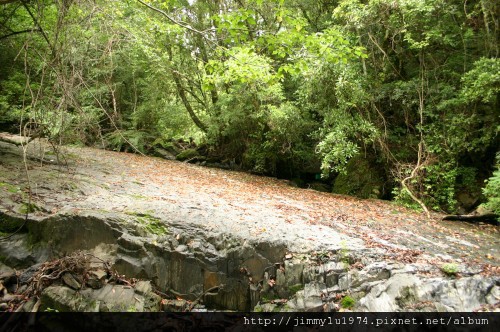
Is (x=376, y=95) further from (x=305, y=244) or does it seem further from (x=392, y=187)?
(x=305, y=244)

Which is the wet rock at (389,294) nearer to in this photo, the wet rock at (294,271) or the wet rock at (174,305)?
the wet rock at (294,271)

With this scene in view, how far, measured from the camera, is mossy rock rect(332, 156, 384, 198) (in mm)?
10992

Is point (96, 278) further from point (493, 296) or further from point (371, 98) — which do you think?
point (371, 98)

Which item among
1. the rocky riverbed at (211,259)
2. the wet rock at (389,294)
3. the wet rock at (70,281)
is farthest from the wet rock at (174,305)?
the wet rock at (389,294)

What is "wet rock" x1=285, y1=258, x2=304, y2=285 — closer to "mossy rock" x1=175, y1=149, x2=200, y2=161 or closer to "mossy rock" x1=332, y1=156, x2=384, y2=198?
"mossy rock" x1=332, y1=156, x2=384, y2=198

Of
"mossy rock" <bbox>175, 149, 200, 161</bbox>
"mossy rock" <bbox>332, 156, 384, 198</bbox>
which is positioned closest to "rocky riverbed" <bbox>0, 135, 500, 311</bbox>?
"mossy rock" <bbox>332, 156, 384, 198</bbox>

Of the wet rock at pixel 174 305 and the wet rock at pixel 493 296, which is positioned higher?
the wet rock at pixel 493 296

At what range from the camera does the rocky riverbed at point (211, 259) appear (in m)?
4.05

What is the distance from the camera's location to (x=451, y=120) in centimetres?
933

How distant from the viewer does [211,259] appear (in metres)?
4.97

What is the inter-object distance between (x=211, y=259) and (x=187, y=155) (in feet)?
40.1

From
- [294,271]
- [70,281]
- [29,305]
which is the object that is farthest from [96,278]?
[294,271]

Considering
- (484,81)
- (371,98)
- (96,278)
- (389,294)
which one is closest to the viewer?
(389,294)

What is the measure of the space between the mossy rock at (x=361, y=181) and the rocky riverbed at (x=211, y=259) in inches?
179
